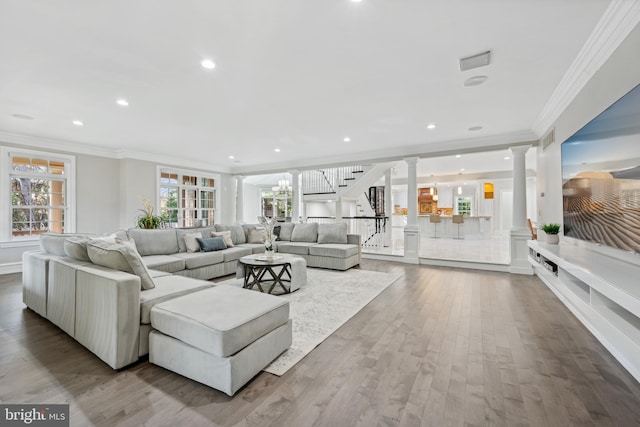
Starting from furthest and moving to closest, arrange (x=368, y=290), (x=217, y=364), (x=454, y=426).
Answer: (x=368, y=290) < (x=217, y=364) < (x=454, y=426)

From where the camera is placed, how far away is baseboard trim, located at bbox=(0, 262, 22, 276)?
5.02 metres

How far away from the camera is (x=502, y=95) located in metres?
3.46

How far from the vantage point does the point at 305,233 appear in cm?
623

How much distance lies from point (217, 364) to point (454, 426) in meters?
1.42

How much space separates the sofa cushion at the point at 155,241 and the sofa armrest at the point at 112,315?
87.7 inches

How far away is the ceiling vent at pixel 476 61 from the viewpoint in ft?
8.44

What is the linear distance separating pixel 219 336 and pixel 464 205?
43.4 feet

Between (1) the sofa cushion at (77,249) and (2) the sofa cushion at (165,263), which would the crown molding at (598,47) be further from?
(2) the sofa cushion at (165,263)

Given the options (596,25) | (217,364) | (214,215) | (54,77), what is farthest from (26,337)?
(214,215)

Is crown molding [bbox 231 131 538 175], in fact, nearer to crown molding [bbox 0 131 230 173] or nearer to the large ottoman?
crown molding [bbox 0 131 230 173]

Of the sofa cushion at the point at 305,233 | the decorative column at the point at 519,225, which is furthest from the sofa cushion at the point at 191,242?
the decorative column at the point at 519,225

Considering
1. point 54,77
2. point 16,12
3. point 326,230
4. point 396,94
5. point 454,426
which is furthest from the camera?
point 326,230

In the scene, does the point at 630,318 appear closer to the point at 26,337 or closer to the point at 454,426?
the point at 454,426

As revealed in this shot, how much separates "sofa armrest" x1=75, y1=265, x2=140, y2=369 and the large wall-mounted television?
11.8ft
